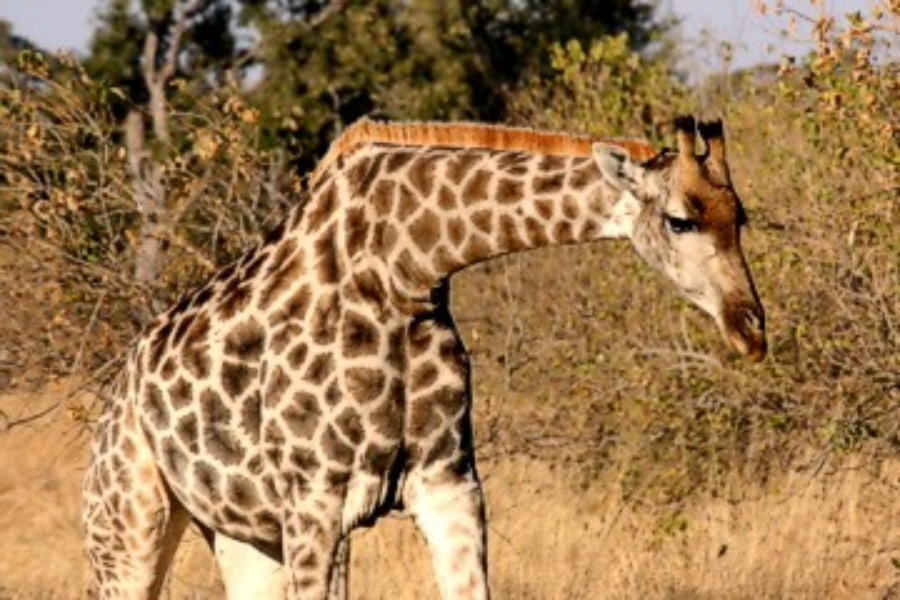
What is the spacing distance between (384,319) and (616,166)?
101cm

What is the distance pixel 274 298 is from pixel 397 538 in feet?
15.2

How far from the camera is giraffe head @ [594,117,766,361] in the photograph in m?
6.66

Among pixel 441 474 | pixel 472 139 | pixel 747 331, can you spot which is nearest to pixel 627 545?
pixel 441 474

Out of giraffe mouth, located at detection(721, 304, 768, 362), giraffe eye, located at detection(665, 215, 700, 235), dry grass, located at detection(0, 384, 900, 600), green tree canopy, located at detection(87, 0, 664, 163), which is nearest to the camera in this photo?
giraffe mouth, located at detection(721, 304, 768, 362)

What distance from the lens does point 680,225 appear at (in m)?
6.79

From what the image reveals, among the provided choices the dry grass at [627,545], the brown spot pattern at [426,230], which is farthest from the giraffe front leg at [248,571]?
the dry grass at [627,545]

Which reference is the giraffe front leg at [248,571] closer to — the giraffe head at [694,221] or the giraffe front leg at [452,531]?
the giraffe front leg at [452,531]

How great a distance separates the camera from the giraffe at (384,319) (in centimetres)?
689

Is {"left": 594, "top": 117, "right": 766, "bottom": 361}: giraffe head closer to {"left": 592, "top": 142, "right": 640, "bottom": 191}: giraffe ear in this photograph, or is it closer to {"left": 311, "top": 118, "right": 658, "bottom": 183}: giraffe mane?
{"left": 592, "top": 142, "right": 640, "bottom": 191}: giraffe ear

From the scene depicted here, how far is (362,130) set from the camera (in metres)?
7.78

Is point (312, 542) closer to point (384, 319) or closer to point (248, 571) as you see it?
point (384, 319)

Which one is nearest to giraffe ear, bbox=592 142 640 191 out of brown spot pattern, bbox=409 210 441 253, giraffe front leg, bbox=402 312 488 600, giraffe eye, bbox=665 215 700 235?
giraffe eye, bbox=665 215 700 235

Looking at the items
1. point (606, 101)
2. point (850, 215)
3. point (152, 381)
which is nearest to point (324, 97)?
point (606, 101)

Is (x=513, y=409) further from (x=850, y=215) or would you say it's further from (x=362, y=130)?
(x=362, y=130)
